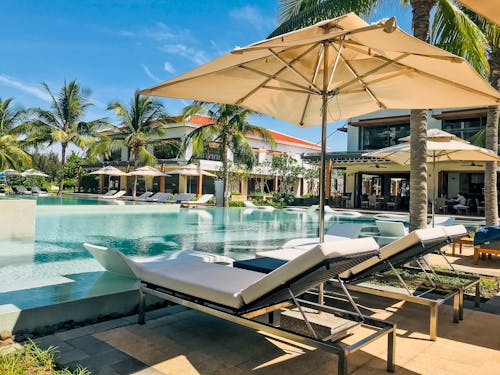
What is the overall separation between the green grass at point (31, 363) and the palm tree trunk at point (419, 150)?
5703 millimetres

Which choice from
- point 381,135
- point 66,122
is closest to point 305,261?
point 381,135

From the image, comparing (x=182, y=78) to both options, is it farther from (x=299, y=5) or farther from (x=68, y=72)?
(x=68, y=72)

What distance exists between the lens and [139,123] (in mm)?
30719

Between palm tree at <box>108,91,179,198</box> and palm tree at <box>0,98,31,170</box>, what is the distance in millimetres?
6716

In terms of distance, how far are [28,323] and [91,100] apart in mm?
31924

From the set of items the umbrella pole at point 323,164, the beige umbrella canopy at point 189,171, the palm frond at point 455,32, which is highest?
the palm frond at point 455,32

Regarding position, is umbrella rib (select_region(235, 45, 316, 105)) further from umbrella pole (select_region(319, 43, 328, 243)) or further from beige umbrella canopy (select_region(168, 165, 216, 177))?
beige umbrella canopy (select_region(168, 165, 216, 177))

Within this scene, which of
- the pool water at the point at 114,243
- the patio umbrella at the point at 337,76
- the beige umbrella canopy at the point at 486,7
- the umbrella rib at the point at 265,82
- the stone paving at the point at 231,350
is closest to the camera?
the beige umbrella canopy at the point at 486,7

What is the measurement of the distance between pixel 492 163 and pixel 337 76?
7.05 metres

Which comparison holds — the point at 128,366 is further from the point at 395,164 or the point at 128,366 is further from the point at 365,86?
the point at 395,164

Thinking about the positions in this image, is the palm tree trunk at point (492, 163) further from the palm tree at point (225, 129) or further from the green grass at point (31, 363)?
the palm tree at point (225, 129)

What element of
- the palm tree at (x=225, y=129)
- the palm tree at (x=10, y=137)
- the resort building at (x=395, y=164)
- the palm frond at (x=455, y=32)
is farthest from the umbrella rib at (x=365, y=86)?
the palm tree at (x=10, y=137)

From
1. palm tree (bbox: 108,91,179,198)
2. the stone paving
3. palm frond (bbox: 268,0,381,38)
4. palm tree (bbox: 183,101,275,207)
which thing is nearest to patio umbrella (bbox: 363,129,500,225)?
palm frond (bbox: 268,0,381,38)

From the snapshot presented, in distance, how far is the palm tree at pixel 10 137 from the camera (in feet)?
96.9
